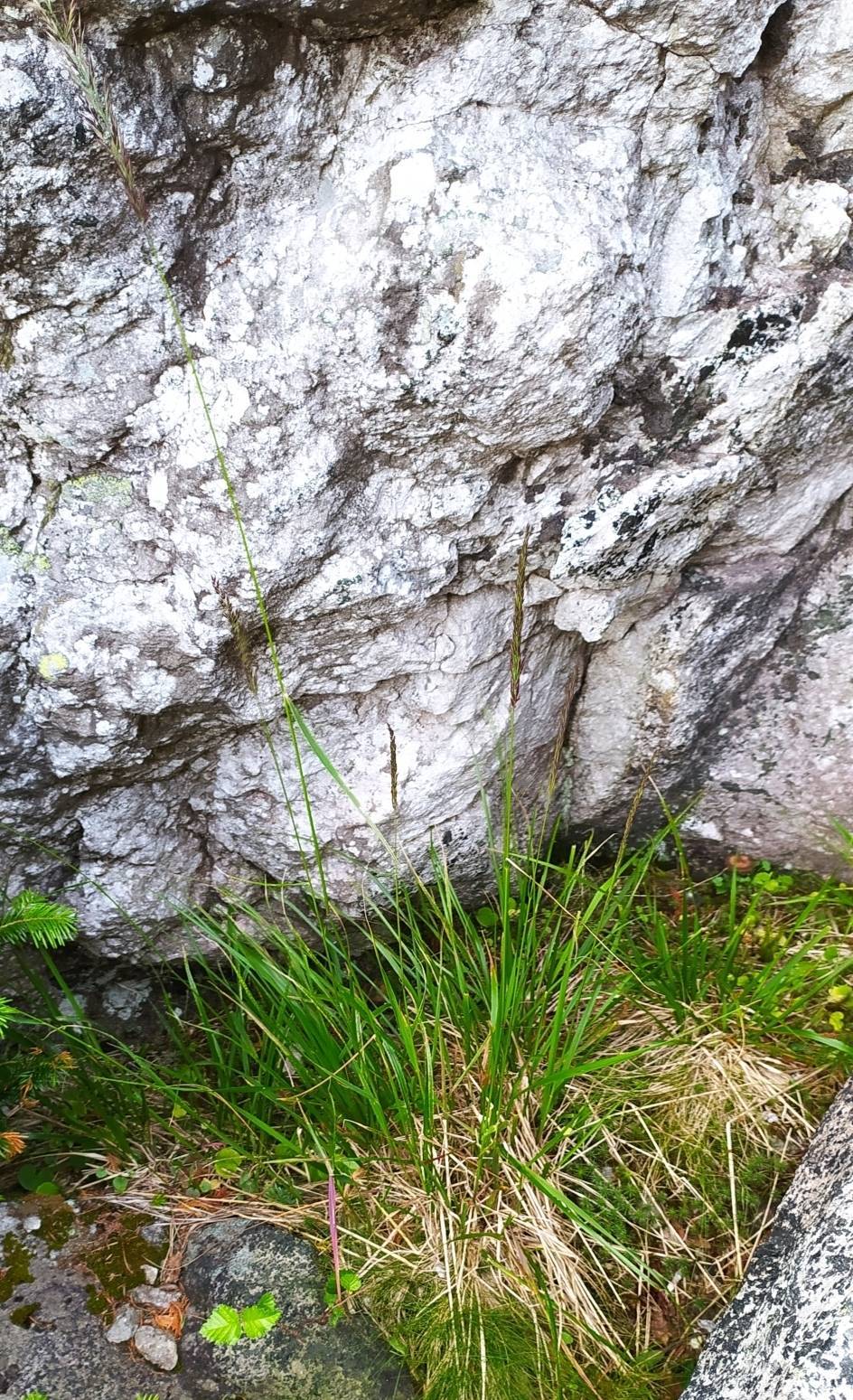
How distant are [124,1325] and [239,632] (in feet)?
4.75

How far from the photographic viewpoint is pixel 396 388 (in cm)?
181

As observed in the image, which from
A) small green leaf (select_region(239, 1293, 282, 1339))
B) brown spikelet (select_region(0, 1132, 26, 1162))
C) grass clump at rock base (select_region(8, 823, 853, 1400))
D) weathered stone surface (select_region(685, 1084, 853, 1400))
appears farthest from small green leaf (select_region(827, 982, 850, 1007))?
brown spikelet (select_region(0, 1132, 26, 1162))

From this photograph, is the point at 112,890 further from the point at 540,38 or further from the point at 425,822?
the point at 540,38

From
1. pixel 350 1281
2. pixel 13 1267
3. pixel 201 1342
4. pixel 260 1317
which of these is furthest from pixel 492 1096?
pixel 13 1267

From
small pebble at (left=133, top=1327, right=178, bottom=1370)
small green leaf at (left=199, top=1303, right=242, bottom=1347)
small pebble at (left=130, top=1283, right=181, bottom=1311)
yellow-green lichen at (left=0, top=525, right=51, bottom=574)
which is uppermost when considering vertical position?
yellow-green lichen at (left=0, top=525, right=51, bottom=574)

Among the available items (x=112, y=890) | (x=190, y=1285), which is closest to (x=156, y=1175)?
(x=190, y=1285)

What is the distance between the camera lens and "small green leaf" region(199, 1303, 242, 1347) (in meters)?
1.94

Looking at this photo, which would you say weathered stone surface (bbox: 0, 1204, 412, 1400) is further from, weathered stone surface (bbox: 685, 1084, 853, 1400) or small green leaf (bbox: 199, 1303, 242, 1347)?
weathered stone surface (bbox: 685, 1084, 853, 1400)

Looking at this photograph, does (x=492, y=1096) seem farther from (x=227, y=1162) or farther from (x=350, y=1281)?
(x=227, y=1162)

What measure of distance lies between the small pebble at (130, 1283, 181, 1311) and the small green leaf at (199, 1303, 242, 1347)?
131 mm

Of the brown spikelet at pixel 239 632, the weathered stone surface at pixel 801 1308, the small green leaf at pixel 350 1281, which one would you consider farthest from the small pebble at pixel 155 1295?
the brown spikelet at pixel 239 632

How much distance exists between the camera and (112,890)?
7.73 feet

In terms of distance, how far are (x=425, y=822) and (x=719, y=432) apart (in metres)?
1.08

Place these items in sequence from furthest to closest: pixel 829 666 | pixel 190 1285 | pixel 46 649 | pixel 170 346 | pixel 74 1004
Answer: pixel 829 666, pixel 74 1004, pixel 190 1285, pixel 46 649, pixel 170 346
